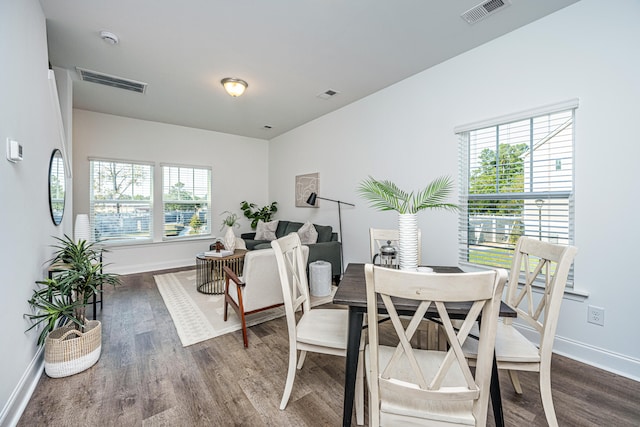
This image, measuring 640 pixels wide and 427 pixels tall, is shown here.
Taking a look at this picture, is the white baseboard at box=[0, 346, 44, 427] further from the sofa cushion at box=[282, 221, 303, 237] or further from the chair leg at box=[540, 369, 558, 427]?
the sofa cushion at box=[282, 221, 303, 237]

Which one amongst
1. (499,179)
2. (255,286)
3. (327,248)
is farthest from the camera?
(327,248)

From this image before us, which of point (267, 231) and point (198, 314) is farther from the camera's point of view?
point (267, 231)

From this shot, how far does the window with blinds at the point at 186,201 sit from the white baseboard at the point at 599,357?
564 centimetres

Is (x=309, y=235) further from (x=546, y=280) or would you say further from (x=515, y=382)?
(x=546, y=280)

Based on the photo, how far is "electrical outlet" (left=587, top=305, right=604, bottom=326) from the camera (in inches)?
80.7

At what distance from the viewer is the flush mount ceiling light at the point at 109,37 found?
2498 mm

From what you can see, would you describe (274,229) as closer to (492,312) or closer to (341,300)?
(341,300)

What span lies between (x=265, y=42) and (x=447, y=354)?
2.93 m

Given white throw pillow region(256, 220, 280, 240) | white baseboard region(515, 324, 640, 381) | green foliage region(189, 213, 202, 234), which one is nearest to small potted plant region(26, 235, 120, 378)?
white throw pillow region(256, 220, 280, 240)

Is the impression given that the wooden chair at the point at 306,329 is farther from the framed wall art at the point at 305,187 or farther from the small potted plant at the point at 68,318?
the framed wall art at the point at 305,187

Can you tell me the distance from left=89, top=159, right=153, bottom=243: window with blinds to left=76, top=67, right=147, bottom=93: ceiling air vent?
1690 mm

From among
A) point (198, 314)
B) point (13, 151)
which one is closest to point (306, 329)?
point (198, 314)

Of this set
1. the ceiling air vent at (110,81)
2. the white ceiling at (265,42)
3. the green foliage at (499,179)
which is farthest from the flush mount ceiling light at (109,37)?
the green foliage at (499,179)

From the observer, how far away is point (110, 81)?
136 inches
